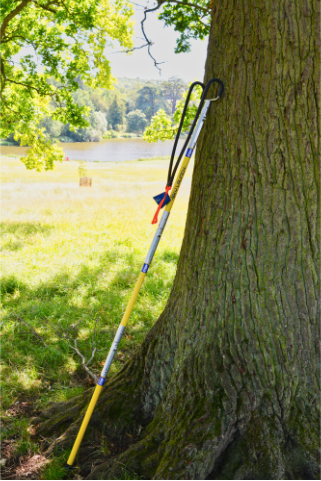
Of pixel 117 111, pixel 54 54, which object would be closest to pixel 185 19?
pixel 54 54

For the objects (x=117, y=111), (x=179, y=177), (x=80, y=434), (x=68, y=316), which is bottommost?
(x=68, y=316)

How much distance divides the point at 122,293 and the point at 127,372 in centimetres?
227

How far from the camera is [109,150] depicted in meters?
60.4

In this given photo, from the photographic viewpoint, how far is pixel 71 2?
6.10 m

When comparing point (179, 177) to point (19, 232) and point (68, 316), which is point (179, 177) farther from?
point (19, 232)

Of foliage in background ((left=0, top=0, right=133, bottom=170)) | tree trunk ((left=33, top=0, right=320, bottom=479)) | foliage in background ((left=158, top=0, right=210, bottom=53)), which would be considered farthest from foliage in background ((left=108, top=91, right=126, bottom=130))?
tree trunk ((left=33, top=0, right=320, bottom=479))

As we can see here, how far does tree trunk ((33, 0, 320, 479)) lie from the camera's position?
6.01ft

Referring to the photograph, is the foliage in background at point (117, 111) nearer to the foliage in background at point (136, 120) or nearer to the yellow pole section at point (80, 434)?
the foliage in background at point (136, 120)

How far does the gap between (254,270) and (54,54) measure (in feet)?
22.0

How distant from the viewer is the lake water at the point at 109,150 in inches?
1973

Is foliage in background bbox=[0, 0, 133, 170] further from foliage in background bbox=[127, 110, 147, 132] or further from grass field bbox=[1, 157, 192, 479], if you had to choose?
foliage in background bbox=[127, 110, 147, 132]

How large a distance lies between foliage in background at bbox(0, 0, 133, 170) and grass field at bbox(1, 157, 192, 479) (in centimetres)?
238

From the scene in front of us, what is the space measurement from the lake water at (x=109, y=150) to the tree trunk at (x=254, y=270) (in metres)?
46.6

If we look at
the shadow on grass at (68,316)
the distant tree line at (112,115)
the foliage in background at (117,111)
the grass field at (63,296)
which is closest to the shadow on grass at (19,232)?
the grass field at (63,296)
